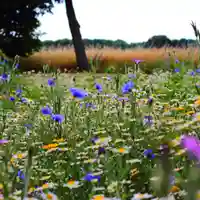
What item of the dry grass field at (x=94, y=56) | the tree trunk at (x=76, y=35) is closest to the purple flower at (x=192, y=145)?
the dry grass field at (x=94, y=56)

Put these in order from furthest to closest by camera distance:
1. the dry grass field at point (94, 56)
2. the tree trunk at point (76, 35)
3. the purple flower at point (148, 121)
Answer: the tree trunk at point (76, 35)
the dry grass field at point (94, 56)
the purple flower at point (148, 121)

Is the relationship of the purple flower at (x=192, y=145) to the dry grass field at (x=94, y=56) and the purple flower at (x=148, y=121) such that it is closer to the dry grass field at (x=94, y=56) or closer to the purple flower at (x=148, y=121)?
the purple flower at (x=148, y=121)

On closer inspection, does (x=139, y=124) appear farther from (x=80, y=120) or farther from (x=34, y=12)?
(x=34, y=12)

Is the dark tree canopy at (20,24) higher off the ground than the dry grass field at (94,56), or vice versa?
the dark tree canopy at (20,24)

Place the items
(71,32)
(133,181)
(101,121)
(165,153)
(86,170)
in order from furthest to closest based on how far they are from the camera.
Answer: (71,32) < (101,121) < (133,181) < (86,170) < (165,153)

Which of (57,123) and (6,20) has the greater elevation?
(6,20)

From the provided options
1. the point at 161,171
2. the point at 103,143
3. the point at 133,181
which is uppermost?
the point at 161,171

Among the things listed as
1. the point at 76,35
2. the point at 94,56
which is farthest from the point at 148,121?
the point at 94,56

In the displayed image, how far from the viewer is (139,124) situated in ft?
9.13

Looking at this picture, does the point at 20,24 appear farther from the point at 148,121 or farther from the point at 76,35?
the point at 148,121

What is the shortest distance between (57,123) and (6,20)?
16.5m

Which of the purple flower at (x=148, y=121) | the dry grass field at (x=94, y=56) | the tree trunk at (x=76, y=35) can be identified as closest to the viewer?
the purple flower at (x=148, y=121)

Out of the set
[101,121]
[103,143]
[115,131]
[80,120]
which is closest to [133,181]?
[103,143]

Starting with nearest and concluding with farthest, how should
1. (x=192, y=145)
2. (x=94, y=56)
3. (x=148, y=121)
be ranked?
1. (x=192, y=145)
2. (x=148, y=121)
3. (x=94, y=56)
